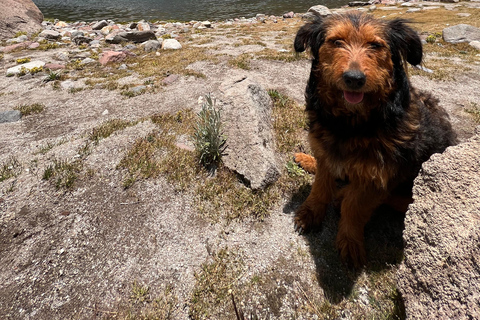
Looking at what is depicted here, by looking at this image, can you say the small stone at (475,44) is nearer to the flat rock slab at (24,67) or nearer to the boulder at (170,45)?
the boulder at (170,45)

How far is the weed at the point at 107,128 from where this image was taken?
210 inches

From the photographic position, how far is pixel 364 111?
2.63m

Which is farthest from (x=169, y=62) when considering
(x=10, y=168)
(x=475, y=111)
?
(x=475, y=111)

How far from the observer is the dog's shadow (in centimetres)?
308

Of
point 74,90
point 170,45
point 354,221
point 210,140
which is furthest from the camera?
point 170,45

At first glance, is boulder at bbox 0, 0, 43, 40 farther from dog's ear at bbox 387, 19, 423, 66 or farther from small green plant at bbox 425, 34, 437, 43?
Answer: small green plant at bbox 425, 34, 437, 43

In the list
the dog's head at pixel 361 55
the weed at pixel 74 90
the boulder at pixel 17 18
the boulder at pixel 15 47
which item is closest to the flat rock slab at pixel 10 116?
the weed at pixel 74 90

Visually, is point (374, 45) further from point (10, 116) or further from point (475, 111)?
point (10, 116)

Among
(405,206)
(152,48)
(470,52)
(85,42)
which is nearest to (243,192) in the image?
(405,206)

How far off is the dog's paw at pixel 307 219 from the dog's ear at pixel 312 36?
2061 millimetres

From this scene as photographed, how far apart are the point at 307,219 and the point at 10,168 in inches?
199

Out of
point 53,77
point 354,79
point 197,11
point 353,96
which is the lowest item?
point 53,77

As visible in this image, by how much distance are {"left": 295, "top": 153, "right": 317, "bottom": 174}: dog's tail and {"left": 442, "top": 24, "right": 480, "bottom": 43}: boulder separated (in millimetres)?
13507

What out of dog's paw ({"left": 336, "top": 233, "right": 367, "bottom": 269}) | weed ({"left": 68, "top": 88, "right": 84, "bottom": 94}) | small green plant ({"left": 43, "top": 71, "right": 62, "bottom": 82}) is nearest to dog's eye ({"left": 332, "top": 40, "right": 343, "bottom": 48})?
→ dog's paw ({"left": 336, "top": 233, "right": 367, "bottom": 269})
